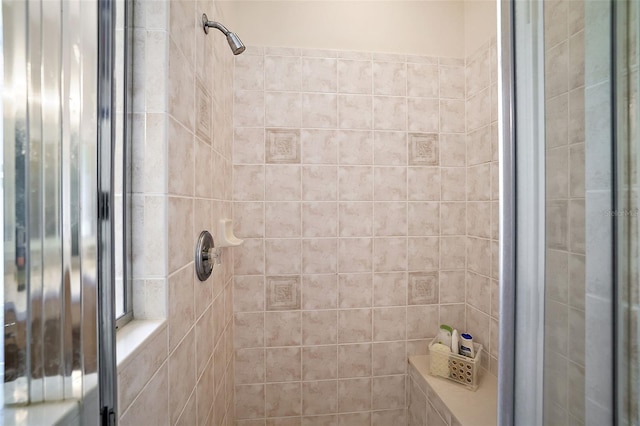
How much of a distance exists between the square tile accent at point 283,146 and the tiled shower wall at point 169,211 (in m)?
0.44

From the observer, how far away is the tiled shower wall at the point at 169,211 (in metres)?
0.64

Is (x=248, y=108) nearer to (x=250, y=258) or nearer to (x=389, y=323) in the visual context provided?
(x=250, y=258)

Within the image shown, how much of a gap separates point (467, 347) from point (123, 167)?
154 cm

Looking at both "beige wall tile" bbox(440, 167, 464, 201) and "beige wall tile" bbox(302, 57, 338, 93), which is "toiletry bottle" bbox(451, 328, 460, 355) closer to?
"beige wall tile" bbox(440, 167, 464, 201)

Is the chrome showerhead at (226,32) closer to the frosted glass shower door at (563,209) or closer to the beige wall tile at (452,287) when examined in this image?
the frosted glass shower door at (563,209)

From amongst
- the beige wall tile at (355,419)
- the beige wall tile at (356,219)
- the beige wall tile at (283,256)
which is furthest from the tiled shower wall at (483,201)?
the beige wall tile at (283,256)

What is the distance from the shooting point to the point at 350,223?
143 cm

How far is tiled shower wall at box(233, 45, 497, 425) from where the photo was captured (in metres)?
1.38

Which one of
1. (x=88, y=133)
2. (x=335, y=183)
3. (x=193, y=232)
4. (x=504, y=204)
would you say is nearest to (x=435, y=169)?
(x=335, y=183)

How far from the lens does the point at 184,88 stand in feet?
2.54

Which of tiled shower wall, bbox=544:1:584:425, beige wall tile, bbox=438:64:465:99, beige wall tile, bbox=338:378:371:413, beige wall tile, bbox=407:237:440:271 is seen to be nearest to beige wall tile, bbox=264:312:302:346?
beige wall tile, bbox=338:378:371:413

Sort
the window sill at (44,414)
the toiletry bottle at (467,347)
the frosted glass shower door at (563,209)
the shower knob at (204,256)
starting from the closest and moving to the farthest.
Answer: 1. the window sill at (44,414)
2. the frosted glass shower door at (563,209)
3. the shower knob at (204,256)
4. the toiletry bottle at (467,347)

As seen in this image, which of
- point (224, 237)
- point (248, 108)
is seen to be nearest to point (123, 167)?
point (224, 237)

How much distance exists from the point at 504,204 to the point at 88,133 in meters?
0.54
